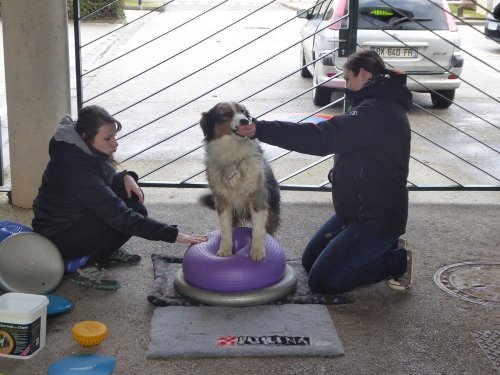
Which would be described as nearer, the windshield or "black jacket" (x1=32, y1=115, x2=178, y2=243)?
"black jacket" (x1=32, y1=115, x2=178, y2=243)

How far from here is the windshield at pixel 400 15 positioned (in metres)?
9.98

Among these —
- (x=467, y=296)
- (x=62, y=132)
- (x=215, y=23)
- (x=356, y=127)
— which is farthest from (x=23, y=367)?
(x=215, y=23)

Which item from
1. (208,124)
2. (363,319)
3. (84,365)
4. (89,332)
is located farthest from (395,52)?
(84,365)

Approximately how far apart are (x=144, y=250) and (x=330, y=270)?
148 cm

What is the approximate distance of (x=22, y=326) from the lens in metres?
Result: 3.41

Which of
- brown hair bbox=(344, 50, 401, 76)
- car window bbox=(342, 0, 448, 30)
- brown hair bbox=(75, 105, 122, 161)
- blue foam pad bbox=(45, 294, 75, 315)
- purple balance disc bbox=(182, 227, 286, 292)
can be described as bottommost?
blue foam pad bbox=(45, 294, 75, 315)

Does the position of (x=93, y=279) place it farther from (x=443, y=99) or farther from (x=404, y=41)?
(x=443, y=99)

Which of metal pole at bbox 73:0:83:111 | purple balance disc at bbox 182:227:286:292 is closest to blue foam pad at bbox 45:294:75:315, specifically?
purple balance disc at bbox 182:227:286:292

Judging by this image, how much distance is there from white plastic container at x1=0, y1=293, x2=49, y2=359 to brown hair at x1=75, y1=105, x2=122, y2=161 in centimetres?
108

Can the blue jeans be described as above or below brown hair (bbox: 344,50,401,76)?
below

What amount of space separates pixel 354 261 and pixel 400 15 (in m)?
6.58

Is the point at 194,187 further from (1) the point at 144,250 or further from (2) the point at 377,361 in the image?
(2) the point at 377,361

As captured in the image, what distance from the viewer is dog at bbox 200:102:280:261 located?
13.4ft

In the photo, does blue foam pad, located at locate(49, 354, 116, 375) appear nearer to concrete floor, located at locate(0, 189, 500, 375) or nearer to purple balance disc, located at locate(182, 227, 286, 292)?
concrete floor, located at locate(0, 189, 500, 375)
